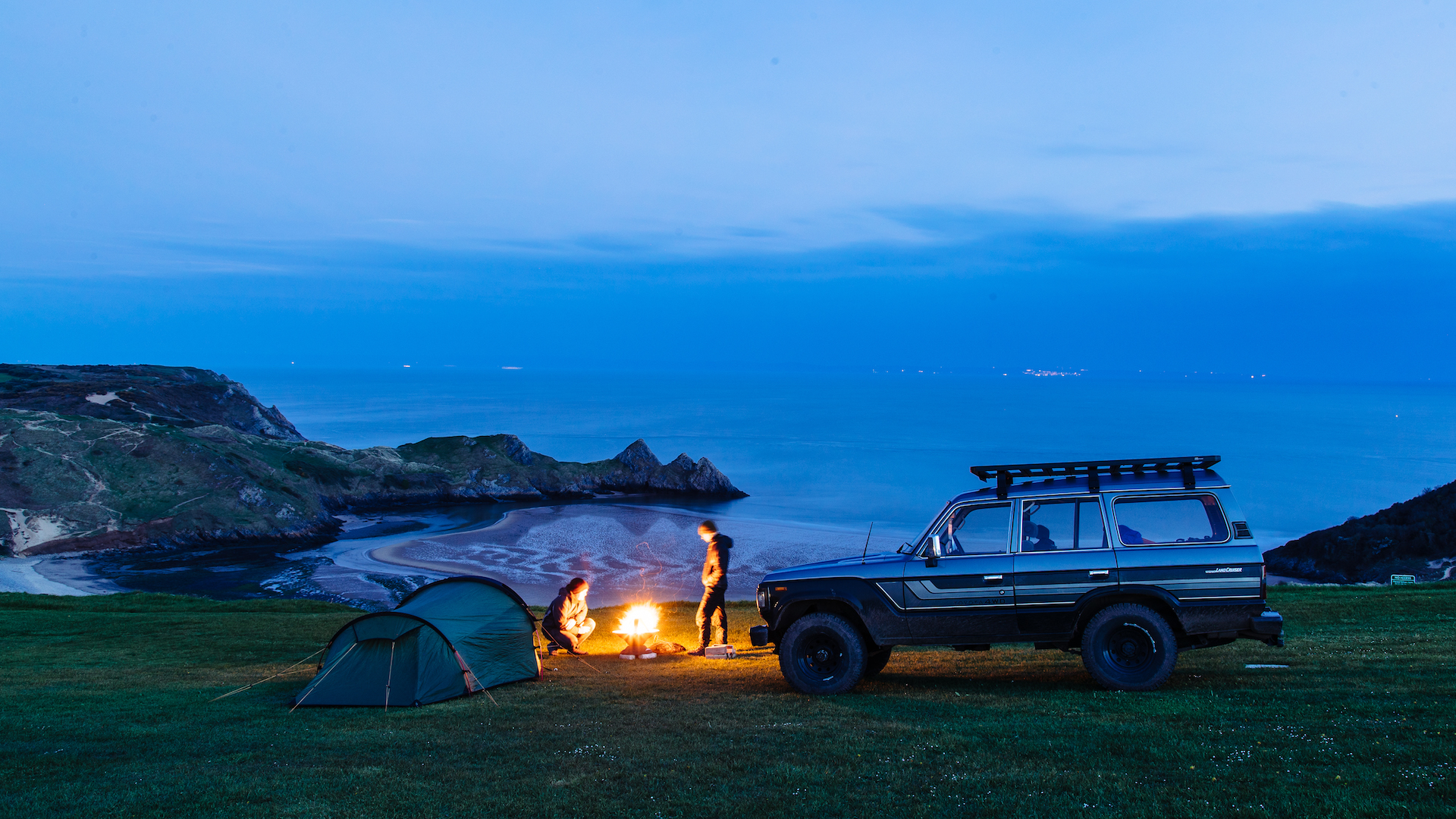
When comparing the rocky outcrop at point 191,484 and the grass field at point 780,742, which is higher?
the rocky outcrop at point 191,484

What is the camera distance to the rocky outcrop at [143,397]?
65.6 m

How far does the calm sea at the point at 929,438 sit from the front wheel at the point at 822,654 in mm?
40872

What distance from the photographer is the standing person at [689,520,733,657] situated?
47.9 feet

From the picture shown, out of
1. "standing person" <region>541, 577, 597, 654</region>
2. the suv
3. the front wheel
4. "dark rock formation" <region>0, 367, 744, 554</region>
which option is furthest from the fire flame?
"dark rock formation" <region>0, 367, 744, 554</region>

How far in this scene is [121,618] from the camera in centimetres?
2147

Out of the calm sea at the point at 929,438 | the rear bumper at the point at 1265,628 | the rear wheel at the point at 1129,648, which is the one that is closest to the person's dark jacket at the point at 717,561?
the rear wheel at the point at 1129,648

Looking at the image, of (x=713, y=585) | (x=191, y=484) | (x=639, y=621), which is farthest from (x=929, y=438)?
(x=713, y=585)

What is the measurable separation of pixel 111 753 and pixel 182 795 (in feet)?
8.05

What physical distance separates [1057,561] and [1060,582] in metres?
0.26

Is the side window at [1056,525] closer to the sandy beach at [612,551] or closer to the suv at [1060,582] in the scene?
the suv at [1060,582]

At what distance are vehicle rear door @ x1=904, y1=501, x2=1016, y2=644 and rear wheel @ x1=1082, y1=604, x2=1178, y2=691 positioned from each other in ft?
3.17

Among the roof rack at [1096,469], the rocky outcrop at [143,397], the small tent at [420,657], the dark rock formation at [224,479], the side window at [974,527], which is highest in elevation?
the rocky outcrop at [143,397]

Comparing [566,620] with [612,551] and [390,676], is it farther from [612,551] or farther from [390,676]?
[612,551]

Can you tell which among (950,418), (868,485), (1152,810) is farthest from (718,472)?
(950,418)
